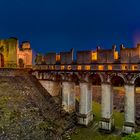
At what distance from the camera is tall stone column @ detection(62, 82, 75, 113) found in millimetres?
34000

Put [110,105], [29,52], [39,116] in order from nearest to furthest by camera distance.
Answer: [39,116] → [110,105] → [29,52]

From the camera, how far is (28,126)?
2464cm

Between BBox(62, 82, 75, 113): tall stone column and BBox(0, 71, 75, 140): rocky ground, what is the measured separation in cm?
97

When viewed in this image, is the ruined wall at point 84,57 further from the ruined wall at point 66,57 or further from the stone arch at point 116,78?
the stone arch at point 116,78

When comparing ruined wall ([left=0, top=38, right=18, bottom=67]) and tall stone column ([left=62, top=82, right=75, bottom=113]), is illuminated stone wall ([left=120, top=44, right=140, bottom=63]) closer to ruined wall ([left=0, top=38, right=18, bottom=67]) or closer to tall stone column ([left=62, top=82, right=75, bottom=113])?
tall stone column ([left=62, top=82, right=75, bottom=113])

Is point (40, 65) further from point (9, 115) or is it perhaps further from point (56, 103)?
point (9, 115)

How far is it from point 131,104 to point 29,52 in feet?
82.8

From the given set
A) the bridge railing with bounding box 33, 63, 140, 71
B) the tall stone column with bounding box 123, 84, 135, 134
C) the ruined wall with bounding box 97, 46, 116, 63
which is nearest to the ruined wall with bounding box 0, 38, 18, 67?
the bridge railing with bounding box 33, 63, 140, 71

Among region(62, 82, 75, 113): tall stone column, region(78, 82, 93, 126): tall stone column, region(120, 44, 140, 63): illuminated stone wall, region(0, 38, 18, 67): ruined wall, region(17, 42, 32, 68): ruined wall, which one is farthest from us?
region(17, 42, 32, 68): ruined wall

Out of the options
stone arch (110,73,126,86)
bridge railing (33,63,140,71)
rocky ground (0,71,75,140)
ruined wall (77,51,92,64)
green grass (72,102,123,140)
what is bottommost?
green grass (72,102,123,140)

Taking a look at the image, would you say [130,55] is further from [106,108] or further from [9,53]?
[9,53]

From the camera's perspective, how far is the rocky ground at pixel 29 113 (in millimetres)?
23766

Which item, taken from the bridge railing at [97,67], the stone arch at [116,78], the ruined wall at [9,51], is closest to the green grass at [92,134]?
the stone arch at [116,78]


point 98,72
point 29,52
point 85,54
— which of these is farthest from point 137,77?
point 29,52
